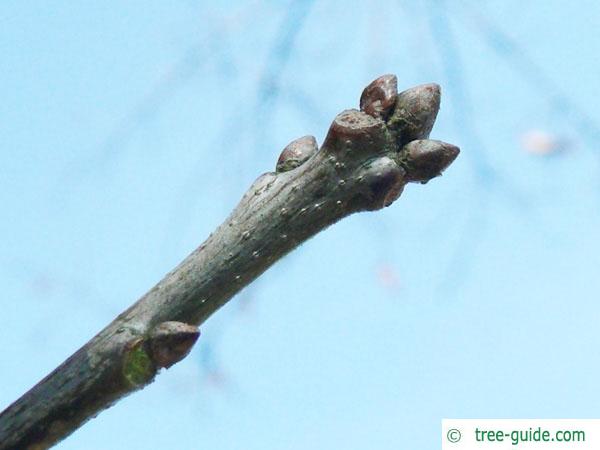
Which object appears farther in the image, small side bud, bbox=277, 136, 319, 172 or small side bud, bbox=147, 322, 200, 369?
small side bud, bbox=277, 136, 319, 172

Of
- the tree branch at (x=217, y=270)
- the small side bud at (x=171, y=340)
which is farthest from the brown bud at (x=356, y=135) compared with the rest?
the small side bud at (x=171, y=340)

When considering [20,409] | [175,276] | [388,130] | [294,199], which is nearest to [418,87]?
[388,130]

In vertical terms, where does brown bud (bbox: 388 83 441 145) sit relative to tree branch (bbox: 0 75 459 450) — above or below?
above

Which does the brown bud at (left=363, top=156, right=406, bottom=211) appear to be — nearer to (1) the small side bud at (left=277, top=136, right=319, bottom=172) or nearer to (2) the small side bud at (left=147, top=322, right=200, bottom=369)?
(1) the small side bud at (left=277, top=136, right=319, bottom=172)

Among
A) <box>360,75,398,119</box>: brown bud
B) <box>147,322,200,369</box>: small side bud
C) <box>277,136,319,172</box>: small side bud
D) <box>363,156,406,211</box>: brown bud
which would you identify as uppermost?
<box>360,75,398,119</box>: brown bud

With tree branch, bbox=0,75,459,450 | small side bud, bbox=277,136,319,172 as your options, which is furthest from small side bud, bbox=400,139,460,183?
small side bud, bbox=277,136,319,172
